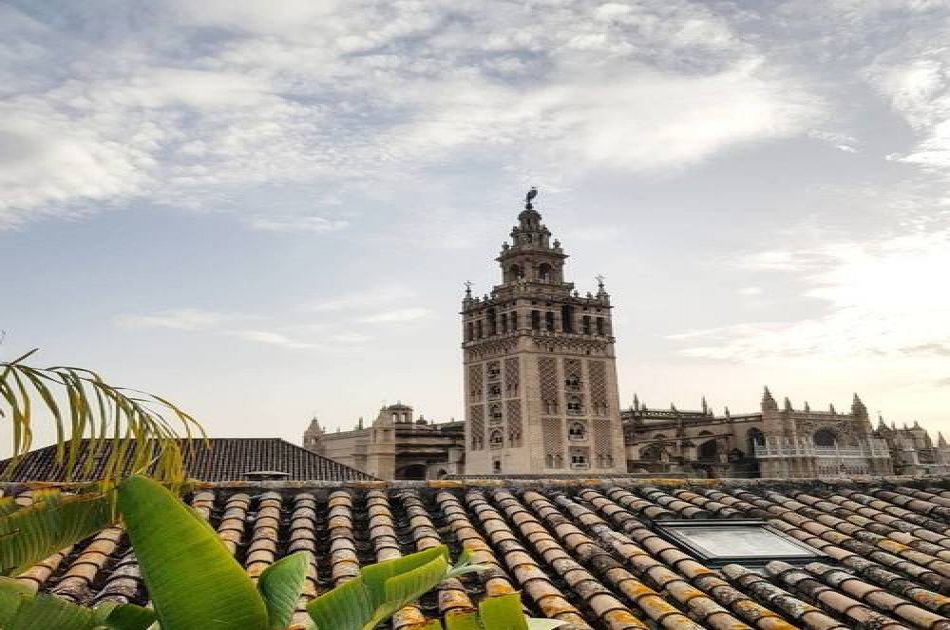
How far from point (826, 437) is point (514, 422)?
29259mm

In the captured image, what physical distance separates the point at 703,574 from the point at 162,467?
453cm

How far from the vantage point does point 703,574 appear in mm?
6211

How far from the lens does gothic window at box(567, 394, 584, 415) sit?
6109 cm

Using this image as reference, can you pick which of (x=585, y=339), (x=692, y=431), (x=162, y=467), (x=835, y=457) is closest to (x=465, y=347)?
(x=585, y=339)

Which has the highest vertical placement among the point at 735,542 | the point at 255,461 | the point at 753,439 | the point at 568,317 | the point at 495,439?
the point at 568,317

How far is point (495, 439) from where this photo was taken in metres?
61.0

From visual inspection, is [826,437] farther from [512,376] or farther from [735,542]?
[735,542]

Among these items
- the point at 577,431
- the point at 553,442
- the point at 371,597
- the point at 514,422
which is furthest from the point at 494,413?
the point at 371,597

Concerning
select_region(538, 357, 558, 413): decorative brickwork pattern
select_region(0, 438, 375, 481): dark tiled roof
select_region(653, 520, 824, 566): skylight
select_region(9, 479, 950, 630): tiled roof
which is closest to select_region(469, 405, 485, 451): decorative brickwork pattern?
select_region(538, 357, 558, 413): decorative brickwork pattern

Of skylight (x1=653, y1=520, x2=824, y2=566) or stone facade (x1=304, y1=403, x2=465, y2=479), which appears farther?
stone facade (x1=304, y1=403, x2=465, y2=479)

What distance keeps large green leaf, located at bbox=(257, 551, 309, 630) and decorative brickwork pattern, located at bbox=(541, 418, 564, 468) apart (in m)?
56.4

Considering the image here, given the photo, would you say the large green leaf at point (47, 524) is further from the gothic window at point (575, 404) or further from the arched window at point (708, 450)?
the arched window at point (708, 450)

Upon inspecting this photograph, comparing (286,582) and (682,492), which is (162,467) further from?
(682,492)

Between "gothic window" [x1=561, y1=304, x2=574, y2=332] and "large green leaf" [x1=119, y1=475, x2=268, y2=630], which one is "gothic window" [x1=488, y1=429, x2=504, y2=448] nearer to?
"gothic window" [x1=561, y1=304, x2=574, y2=332]
